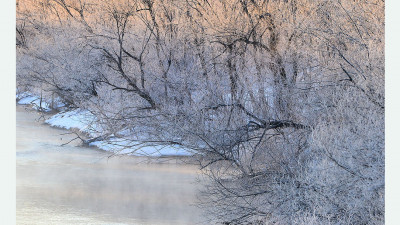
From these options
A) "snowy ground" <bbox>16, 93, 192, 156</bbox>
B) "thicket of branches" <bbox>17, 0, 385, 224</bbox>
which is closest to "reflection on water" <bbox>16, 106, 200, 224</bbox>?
"snowy ground" <bbox>16, 93, 192, 156</bbox>

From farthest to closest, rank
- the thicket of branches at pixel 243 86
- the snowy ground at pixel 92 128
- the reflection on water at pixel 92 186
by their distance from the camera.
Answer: the snowy ground at pixel 92 128
the reflection on water at pixel 92 186
the thicket of branches at pixel 243 86

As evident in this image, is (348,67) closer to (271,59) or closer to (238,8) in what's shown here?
(271,59)

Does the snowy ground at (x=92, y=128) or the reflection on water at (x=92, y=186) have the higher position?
the snowy ground at (x=92, y=128)

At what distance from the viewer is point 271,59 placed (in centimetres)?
814

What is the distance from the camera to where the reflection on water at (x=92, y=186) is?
673 cm

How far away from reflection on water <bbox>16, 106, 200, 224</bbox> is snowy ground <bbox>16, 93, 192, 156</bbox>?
0.53ft

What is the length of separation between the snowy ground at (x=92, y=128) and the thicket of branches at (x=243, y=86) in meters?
0.15

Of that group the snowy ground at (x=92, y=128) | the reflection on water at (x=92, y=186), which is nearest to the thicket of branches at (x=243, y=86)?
the snowy ground at (x=92, y=128)

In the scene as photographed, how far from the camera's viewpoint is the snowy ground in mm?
8609

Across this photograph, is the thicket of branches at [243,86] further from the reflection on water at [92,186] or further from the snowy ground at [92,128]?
the reflection on water at [92,186]
